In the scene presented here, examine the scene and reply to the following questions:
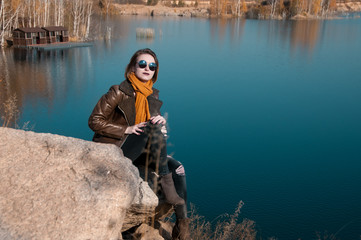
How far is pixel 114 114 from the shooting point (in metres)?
2.99

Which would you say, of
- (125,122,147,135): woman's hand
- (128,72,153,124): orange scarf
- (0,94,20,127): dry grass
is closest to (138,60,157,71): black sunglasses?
(128,72,153,124): orange scarf

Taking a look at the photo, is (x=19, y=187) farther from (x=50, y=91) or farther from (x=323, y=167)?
(x=50, y=91)

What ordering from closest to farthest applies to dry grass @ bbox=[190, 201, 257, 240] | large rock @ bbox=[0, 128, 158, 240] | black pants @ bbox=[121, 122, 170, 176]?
large rock @ bbox=[0, 128, 158, 240] → black pants @ bbox=[121, 122, 170, 176] → dry grass @ bbox=[190, 201, 257, 240]

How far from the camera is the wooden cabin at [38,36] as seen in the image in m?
21.4

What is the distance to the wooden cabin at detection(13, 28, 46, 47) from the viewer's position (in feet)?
70.0

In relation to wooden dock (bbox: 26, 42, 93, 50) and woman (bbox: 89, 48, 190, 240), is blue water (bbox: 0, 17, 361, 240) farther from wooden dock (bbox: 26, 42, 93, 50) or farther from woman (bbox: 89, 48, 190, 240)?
wooden dock (bbox: 26, 42, 93, 50)

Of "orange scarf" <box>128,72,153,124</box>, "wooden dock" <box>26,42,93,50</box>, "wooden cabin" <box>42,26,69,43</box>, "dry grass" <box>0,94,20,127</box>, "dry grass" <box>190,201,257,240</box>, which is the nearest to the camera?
"orange scarf" <box>128,72,153,124</box>

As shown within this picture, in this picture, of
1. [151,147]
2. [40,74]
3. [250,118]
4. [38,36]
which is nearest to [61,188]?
[151,147]

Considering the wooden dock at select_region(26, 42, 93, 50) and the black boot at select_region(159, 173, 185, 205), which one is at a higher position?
the wooden dock at select_region(26, 42, 93, 50)

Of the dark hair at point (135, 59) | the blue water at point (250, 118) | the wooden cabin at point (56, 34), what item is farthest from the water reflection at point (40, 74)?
the dark hair at point (135, 59)

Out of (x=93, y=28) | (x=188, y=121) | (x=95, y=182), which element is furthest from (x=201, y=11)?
(x=95, y=182)

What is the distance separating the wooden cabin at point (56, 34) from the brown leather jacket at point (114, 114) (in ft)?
70.3

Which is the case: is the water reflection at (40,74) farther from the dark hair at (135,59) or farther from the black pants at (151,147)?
the black pants at (151,147)

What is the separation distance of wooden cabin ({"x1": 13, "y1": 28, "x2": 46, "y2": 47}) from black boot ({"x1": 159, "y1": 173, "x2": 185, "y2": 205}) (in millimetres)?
21154
